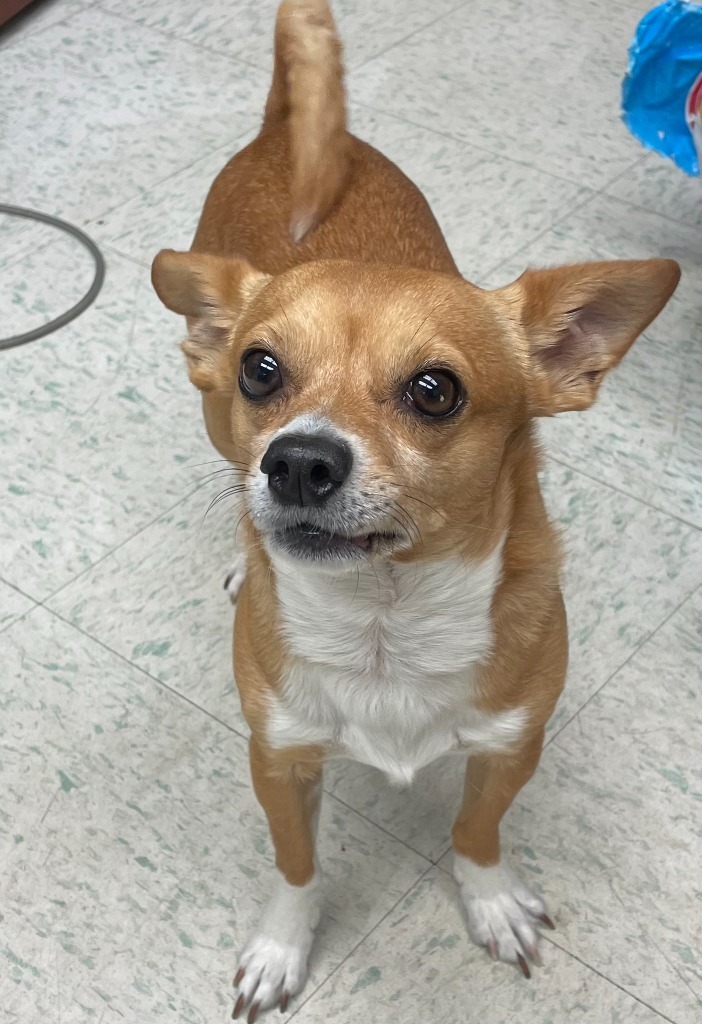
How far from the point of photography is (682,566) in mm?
2395

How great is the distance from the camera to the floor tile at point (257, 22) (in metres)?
3.82

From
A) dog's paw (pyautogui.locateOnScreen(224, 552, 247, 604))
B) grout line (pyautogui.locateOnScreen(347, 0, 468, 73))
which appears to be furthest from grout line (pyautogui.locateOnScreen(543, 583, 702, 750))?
grout line (pyautogui.locateOnScreen(347, 0, 468, 73))

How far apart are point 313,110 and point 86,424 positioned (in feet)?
3.33

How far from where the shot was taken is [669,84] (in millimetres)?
2963

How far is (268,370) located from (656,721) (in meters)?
1.12

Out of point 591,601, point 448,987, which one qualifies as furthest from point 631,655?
point 448,987

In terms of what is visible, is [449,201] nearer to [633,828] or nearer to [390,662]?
[633,828]

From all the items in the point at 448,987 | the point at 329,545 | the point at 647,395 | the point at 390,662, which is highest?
the point at 329,545

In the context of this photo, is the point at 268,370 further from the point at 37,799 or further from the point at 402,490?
the point at 37,799

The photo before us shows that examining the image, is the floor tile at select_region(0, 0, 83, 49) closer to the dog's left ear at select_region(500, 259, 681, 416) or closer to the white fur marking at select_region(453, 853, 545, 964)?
the dog's left ear at select_region(500, 259, 681, 416)

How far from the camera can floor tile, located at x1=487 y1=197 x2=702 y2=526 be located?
2557 millimetres

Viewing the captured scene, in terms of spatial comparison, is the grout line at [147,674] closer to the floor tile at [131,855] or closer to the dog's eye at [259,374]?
the floor tile at [131,855]

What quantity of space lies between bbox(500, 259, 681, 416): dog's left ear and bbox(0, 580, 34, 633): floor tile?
4.10 ft

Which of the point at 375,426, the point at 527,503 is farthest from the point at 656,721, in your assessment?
the point at 375,426
